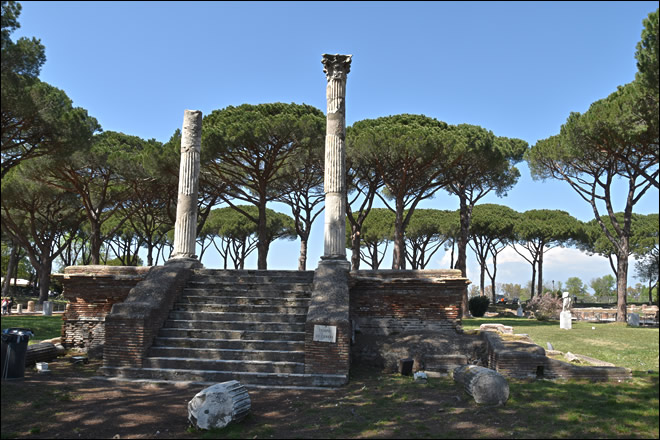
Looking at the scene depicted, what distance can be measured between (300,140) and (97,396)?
1281cm

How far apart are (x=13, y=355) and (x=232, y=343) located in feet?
9.87

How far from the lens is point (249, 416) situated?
5.39 metres

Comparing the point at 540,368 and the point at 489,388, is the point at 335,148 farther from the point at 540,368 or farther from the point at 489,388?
the point at 489,388

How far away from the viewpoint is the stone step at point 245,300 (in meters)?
8.91

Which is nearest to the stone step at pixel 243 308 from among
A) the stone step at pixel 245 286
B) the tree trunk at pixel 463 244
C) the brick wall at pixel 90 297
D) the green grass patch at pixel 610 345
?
the stone step at pixel 245 286

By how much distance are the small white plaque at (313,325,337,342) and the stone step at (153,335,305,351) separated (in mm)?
528

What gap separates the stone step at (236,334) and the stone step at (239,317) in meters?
0.31

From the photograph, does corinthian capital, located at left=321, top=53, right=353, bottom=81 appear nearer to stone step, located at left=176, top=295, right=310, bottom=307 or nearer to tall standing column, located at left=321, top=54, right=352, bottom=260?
tall standing column, located at left=321, top=54, right=352, bottom=260

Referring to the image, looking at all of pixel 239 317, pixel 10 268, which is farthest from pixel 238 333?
pixel 10 268

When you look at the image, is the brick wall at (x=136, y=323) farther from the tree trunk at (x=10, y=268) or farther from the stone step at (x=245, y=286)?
the tree trunk at (x=10, y=268)

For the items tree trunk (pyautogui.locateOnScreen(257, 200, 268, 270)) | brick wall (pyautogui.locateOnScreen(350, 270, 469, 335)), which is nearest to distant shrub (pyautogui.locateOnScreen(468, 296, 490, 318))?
tree trunk (pyautogui.locateOnScreen(257, 200, 268, 270))

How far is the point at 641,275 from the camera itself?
43969 millimetres

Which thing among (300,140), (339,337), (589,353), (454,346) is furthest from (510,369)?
(300,140)

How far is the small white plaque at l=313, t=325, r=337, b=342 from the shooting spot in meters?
7.31
